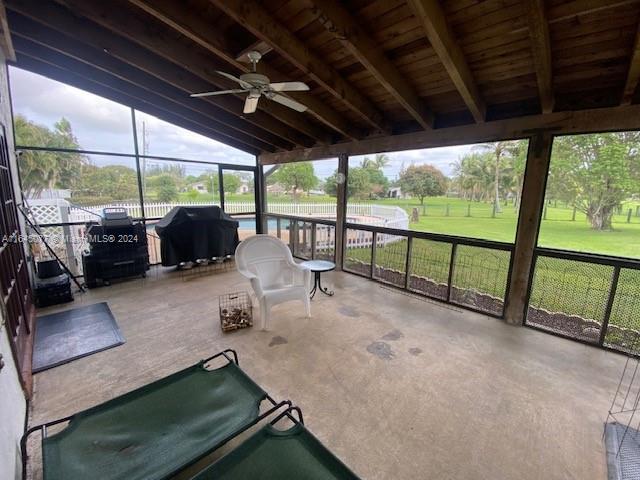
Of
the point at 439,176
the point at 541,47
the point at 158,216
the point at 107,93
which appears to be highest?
the point at 107,93

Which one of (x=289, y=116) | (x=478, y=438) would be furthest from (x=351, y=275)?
(x=478, y=438)

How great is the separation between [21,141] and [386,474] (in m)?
6.31

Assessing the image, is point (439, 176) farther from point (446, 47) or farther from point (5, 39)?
point (5, 39)

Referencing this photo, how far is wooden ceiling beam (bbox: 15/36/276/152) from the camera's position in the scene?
3.68m

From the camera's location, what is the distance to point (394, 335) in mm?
3135

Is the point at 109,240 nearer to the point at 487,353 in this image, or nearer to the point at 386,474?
the point at 386,474

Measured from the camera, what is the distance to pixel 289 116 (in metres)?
4.48

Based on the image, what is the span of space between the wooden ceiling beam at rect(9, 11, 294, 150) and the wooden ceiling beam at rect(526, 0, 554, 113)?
4.36 meters

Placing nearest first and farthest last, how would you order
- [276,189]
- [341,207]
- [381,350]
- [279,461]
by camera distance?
1. [279,461]
2. [381,350]
3. [341,207]
4. [276,189]

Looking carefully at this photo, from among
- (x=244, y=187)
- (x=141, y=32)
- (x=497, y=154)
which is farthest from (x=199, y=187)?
(x=497, y=154)

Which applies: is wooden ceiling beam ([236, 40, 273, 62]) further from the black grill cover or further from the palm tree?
the black grill cover

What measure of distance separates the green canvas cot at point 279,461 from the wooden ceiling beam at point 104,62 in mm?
4616

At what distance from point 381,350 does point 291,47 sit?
125 inches

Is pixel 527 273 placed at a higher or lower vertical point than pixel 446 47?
lower
